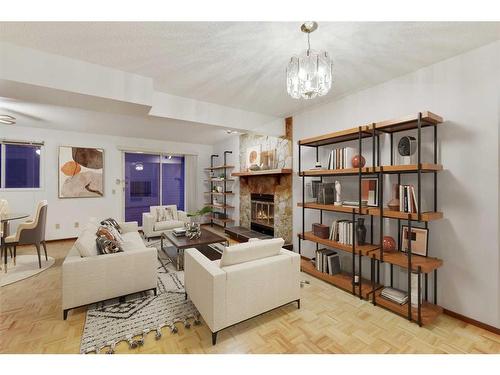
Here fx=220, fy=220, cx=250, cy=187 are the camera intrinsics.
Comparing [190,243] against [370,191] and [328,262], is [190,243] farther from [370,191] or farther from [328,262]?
[370,191]

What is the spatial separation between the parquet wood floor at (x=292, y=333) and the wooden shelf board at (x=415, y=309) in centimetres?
6

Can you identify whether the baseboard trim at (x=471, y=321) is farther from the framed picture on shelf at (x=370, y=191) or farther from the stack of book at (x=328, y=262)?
the framed picture on shelf at (x=370, y=191)

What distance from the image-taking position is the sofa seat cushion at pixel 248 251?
1.88 meters

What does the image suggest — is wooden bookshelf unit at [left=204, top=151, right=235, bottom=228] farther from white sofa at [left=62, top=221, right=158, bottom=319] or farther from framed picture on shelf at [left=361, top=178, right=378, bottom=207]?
framed picture on shelf at [left=361, top=178, right=378, bottom=207]

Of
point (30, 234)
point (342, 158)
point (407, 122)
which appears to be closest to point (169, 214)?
point (30, 234)

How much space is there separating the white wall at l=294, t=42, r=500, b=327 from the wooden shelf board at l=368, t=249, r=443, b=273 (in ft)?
0.59

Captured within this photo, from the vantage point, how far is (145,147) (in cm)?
577

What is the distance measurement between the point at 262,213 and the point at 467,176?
131 inches

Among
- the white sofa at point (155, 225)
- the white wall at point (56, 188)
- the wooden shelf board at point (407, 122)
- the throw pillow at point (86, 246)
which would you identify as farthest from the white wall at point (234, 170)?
the wooden shelf board at point (407, 122)

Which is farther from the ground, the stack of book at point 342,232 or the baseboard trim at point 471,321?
the stack of book at point 342,232

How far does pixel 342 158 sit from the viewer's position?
2.76 meters

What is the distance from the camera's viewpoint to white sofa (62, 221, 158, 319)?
2038 mm
